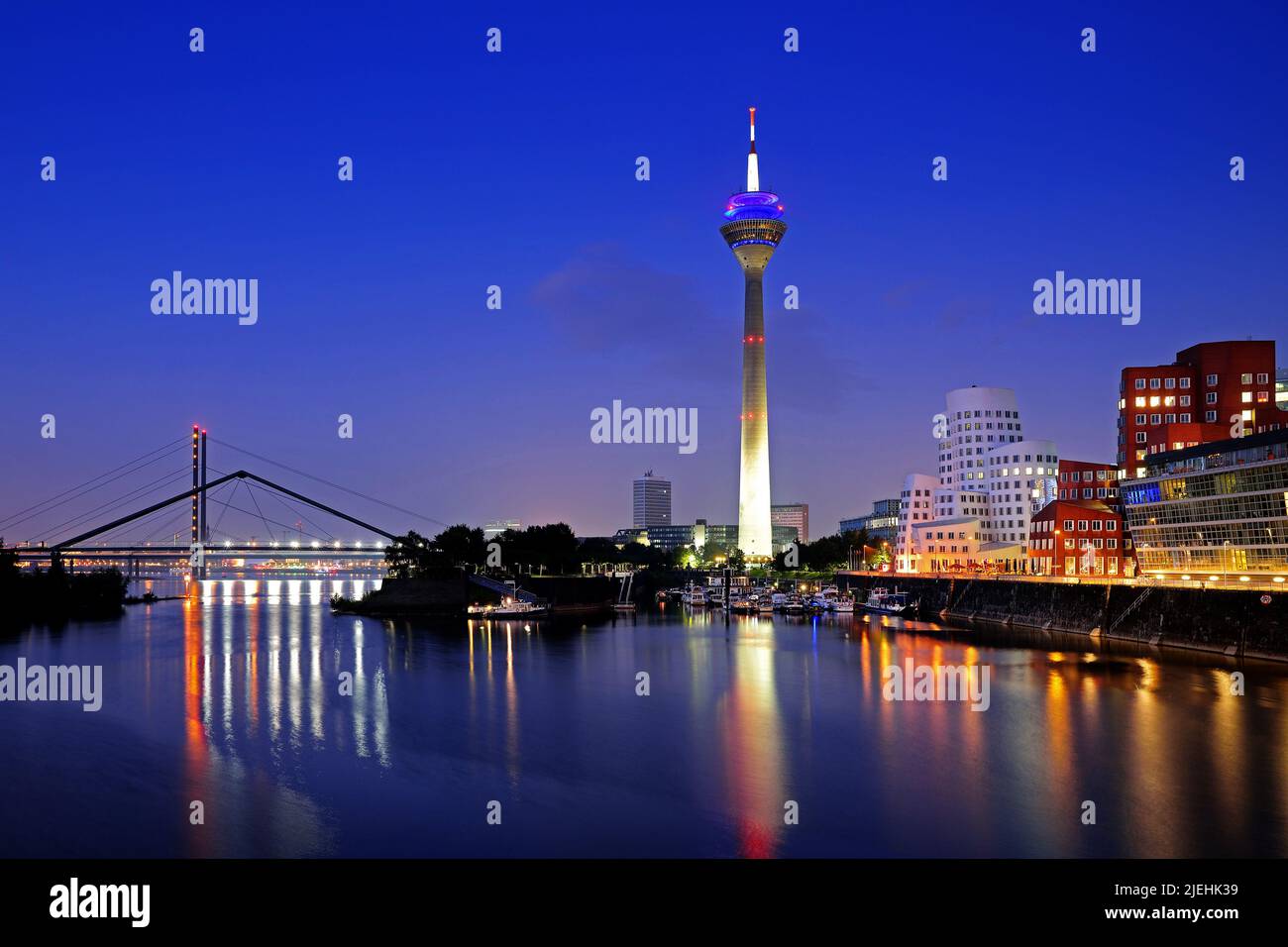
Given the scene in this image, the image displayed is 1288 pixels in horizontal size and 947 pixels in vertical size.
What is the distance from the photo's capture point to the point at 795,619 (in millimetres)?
90062

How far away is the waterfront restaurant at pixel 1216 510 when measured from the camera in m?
51.9

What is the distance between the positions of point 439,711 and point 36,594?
67881 millimetres

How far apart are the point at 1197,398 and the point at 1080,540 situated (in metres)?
16.0

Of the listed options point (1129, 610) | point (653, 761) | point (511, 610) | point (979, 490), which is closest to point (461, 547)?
point (511, 610)

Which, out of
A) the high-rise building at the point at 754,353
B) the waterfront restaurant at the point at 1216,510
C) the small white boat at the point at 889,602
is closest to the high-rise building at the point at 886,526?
the high-rise building at the point at 754,353

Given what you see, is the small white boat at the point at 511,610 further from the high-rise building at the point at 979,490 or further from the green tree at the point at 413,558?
the high-rise building at the point at 979,490

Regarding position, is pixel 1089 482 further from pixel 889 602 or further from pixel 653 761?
pixel 653 761

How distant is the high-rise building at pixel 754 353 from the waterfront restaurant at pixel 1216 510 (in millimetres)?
106944

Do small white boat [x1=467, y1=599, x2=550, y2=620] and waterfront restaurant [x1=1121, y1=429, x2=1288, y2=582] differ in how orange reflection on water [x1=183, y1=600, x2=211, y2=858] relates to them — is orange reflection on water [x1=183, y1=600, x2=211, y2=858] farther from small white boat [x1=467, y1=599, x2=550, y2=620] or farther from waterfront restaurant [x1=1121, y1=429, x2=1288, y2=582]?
waterfront restaurant [x1=1121, y1=429, x2=1288, y2=582]

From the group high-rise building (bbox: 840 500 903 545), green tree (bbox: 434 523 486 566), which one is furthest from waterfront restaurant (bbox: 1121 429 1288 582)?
high-rise building (bbox: 840 500 903 545)

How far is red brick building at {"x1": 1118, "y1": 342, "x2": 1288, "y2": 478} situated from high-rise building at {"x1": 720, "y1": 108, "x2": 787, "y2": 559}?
87349 millimetres

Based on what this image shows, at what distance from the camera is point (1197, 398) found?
84000 mm
